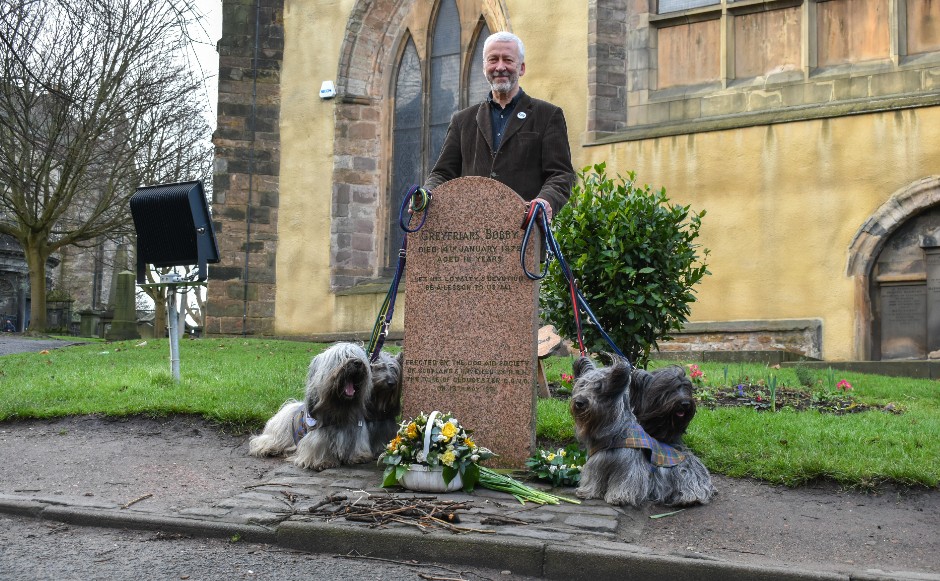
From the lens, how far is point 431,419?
6.34 meters

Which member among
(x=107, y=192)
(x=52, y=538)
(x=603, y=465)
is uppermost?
(x=107, y=192)

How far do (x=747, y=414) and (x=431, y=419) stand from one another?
3258mm

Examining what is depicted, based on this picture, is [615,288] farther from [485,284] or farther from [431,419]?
[431,419]

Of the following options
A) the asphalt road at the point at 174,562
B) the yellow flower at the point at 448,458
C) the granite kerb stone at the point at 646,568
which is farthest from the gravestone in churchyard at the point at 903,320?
the asphalt road at the point at 174,562

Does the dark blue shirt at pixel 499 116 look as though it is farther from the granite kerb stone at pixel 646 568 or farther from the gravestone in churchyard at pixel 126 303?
the gravestone in churchyard at pixel 126 303

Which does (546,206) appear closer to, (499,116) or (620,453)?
(499,116)

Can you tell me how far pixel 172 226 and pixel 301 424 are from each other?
3377 mm

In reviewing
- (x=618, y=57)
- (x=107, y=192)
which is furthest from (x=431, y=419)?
(x=107, y=192)

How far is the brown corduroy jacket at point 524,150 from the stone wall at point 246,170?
38.5 feet

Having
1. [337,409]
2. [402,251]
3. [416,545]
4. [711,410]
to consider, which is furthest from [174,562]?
[711,410]

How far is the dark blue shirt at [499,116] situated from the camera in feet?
24.6

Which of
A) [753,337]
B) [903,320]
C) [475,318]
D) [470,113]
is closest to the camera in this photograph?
[475,318]

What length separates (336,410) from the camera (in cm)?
696

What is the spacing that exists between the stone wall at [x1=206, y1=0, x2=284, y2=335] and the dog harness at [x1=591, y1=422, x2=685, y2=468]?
539 inches
